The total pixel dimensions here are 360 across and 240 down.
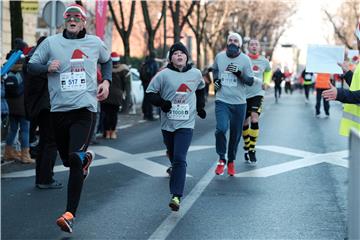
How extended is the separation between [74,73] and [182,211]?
184 centimetres

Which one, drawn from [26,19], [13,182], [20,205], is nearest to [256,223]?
[20,205]

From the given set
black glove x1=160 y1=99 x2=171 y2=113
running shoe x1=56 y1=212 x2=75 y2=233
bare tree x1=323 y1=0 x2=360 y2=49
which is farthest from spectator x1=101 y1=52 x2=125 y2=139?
bare tree x1=323 y1=0 x2=360 y2=49

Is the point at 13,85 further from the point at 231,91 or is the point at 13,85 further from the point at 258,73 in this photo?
the point at 258,73

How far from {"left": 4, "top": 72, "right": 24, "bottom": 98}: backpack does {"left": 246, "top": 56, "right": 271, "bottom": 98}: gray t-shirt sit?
3463mm

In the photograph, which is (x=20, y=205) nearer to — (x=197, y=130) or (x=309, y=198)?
(x=309, y=198)

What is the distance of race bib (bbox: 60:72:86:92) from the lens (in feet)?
22.4

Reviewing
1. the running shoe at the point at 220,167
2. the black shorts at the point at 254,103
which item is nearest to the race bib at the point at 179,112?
the running shoe at the point at 220,167

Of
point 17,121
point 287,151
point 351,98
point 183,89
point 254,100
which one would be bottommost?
point 287,151

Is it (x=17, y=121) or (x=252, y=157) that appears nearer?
(x=17, y=121)

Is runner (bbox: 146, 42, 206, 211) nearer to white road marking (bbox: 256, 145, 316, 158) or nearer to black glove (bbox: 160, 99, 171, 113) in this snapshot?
black glove (bbox: 160, 99, 171, 113)

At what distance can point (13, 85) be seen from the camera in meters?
10.8

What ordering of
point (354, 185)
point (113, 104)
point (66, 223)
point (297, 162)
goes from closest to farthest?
point (354, 185)
point (66, 223)
point (297, 162)
point (113, 104)

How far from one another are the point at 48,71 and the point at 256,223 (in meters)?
2.47

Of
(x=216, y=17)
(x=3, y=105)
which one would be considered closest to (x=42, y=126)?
(x=3, y=105)
